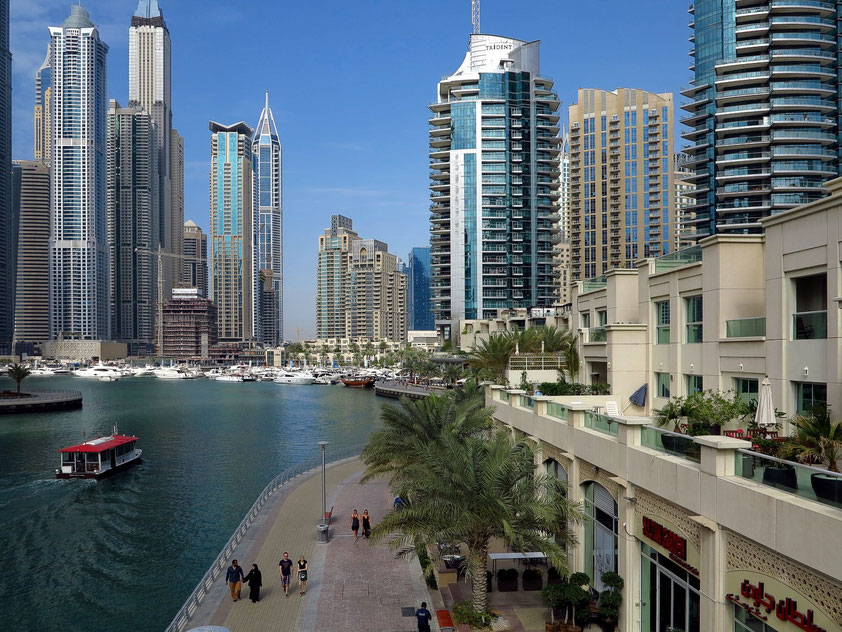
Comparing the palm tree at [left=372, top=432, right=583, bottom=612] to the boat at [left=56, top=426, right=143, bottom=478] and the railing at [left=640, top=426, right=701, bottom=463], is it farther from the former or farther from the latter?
the boat at [left=56, top=426, right=143, bottom=478]

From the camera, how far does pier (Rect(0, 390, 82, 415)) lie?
83.2m

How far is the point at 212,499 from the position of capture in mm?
37500

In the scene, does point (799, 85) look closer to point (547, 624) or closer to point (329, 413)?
point (329, 413)

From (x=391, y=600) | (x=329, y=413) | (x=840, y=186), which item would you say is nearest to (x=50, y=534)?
(x=391, y=600)

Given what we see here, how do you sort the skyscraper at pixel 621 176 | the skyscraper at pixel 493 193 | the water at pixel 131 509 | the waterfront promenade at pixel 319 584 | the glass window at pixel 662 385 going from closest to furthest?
the waterfront promenade at pixel 319 584
the glass window at pixel 662 385
the water at pixel 131 509
the skyscraper at pixel 493 193
the skyscraper at pixel 621 176

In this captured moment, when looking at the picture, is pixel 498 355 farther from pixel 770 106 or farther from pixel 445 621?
pixel 770 106

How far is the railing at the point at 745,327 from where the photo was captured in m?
16.4

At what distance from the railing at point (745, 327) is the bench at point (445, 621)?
10.3 m

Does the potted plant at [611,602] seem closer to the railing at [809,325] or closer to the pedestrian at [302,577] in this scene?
the railing at [809,325]

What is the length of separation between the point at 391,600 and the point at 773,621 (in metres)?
11.1

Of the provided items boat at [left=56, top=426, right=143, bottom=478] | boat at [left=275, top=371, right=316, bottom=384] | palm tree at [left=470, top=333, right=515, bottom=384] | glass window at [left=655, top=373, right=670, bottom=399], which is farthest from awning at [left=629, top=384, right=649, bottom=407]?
boat at [left=275, top=371, right=316, bottom=384]

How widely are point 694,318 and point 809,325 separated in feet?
18.0

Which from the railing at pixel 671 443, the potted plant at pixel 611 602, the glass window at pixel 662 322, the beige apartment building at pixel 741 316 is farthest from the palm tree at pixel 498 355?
the railing at pixel 671 443

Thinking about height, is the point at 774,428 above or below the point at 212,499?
above
